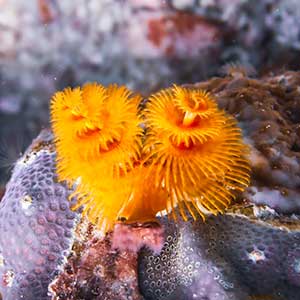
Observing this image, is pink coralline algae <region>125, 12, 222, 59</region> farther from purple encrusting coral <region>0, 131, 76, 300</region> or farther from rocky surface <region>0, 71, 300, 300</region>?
purple encrusting coral <region>0, 131, 76, 300</region>

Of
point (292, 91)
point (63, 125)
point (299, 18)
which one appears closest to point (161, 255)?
point (63, 125)

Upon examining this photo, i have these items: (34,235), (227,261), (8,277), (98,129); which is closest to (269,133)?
(227,261)

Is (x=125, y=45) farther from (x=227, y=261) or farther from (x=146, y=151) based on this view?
(x=227, y=261)

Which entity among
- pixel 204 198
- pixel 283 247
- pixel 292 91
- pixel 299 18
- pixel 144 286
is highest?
pixel 299 18

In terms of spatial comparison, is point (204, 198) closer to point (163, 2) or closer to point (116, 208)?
point (116, 208)

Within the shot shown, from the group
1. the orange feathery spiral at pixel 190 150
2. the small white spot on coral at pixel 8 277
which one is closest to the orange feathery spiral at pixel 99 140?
the orange feathery spiral at pixel 190 150

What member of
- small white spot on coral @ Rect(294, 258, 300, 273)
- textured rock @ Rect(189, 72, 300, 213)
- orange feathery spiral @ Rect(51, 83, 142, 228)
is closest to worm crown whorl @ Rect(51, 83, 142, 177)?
orange feathery spiral @ Rect(51, 83, 142, 228)

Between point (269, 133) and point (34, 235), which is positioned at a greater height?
point (269, 133)
